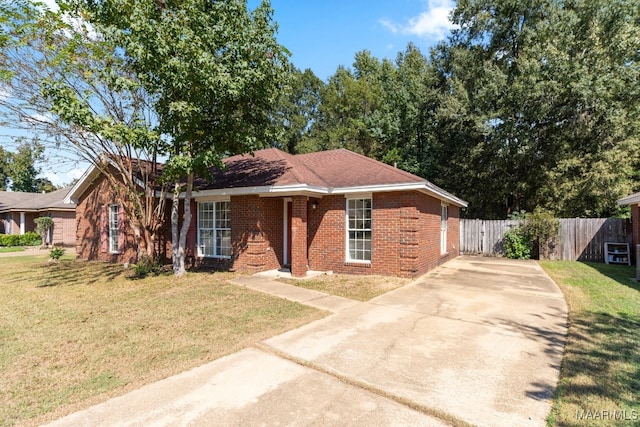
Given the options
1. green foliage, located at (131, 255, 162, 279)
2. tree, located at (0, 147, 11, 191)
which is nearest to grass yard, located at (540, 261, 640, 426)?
green foliage, located at (131, 255, 162, 279)

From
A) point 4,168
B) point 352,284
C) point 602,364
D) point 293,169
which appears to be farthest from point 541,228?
point 4,168

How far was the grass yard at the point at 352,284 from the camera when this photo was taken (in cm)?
820

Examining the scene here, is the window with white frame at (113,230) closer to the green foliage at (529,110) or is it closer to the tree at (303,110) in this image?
the green foliage at (529,110)

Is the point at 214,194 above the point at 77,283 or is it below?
above

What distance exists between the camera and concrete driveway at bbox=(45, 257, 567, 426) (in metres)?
3.16

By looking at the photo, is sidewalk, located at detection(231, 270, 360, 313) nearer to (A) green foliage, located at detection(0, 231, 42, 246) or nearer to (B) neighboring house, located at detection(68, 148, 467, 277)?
(B) neighboring house, located at detection(68, 148, 467, 277)

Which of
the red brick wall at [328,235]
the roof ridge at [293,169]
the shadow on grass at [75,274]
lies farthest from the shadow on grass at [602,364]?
the shadow on grass at [75,274]

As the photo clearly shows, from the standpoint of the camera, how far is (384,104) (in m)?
28.0

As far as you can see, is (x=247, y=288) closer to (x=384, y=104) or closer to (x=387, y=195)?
(x=387, y=195)

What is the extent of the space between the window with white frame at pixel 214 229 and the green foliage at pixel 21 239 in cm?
2140

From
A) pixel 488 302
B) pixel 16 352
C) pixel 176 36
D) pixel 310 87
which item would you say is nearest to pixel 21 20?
pixel 176 36

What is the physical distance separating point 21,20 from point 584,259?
22237 mm

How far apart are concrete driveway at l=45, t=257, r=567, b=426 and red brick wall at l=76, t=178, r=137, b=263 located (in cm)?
1147

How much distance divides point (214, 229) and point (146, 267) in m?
2.48
